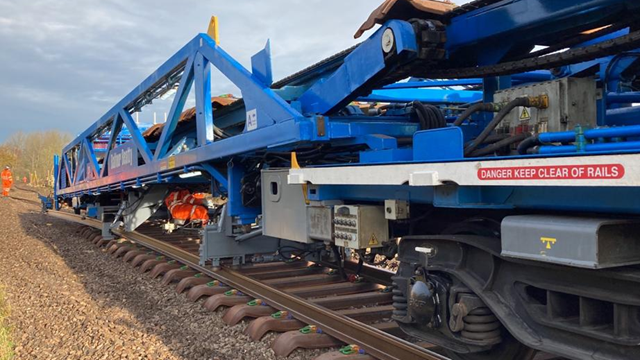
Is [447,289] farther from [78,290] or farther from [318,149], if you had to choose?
[78,290]

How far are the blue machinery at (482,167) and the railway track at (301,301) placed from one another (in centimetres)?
44

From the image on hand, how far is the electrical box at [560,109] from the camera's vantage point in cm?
326

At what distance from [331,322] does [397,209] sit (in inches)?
50.3

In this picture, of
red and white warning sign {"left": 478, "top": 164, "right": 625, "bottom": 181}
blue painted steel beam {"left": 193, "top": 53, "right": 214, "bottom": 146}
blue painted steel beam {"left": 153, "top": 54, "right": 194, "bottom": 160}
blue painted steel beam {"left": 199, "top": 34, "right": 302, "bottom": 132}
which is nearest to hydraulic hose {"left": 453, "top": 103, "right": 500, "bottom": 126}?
red and white warning sign {"left": 478, "top": 164, "right": 625, "bottom": 181}

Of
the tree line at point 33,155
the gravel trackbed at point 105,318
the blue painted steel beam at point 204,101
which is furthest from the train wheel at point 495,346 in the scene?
the tree line at point 33,155

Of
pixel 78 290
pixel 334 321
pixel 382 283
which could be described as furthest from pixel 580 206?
pixel 78 290

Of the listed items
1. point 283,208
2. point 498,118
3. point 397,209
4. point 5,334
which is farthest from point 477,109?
point 5,334

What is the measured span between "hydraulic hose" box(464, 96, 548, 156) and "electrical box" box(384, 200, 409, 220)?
0.55 m

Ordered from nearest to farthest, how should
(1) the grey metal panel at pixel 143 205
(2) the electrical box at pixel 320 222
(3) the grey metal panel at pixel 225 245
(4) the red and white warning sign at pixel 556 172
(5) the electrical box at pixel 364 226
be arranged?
(4) the red and white warning sign at pixel 556 172, (5) the electrical box at pixel 364 226, (2) the electrical box at pixel 320 222, (3) the grey metal panel at pixel 225 245, (1) the grey metal panel at pixel 143 205

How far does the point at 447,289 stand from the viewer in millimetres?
3305

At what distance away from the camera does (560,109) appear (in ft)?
10.7

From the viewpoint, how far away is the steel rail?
3565mm

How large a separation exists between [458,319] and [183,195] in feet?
22.6

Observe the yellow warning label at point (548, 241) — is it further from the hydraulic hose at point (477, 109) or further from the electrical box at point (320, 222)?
the electrical box at point (320, 222)
